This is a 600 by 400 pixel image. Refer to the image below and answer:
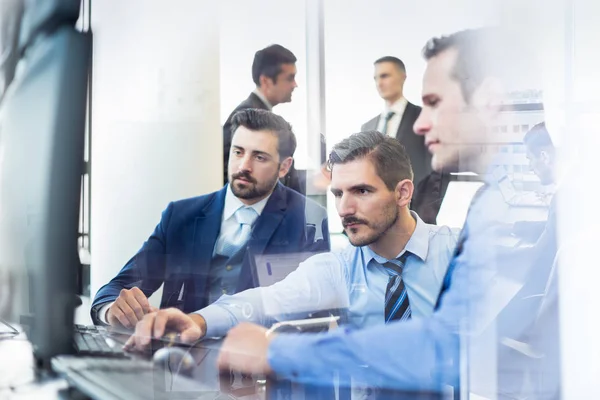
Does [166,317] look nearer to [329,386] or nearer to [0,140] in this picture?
[329,386]

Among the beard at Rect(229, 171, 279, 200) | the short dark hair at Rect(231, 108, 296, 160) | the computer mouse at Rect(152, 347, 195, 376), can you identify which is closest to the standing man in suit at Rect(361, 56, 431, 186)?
the short dark hair at Rect(231, 108, 296, 160)

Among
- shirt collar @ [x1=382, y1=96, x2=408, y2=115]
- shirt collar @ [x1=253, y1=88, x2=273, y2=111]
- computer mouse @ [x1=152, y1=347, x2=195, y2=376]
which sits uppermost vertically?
shirt collar @ [x1=253, y1=88, x2=273, y2=111]

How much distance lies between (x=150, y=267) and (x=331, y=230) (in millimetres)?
562

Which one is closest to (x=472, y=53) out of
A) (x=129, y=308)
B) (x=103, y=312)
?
(x=129, y=308)

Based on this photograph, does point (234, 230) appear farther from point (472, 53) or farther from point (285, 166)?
point (472, 53)

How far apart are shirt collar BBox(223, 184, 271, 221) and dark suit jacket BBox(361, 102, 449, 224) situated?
1.27 feet

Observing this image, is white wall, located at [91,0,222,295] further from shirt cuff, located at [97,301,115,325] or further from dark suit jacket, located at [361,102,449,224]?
dark suit jacket, located at [361,102,449,224]

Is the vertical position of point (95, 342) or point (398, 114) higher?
point (398, 114)

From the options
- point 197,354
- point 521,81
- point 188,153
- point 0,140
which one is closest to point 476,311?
point 521,81

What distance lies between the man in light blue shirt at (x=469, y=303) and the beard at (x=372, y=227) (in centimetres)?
15

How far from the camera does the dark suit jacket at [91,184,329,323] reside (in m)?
1.53

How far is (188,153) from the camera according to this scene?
5.53 ft

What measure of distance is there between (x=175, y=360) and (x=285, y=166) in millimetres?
593

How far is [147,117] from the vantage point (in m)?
1.77
